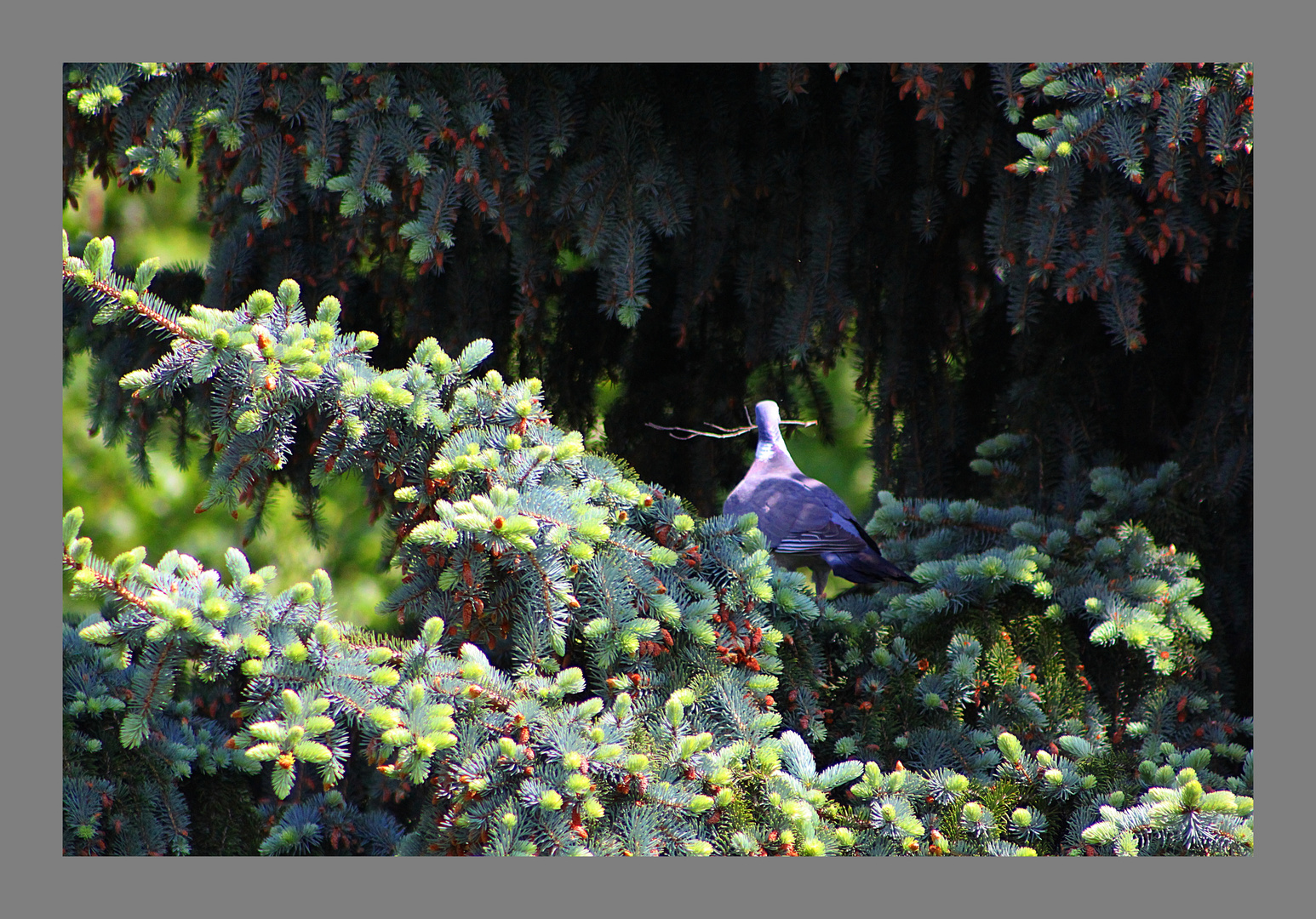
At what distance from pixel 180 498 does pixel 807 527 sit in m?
3.56

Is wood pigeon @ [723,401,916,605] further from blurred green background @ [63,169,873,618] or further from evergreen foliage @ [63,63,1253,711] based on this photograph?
blurred green background @ [63,169,873,618]

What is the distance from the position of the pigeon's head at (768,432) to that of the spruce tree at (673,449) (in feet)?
0.72

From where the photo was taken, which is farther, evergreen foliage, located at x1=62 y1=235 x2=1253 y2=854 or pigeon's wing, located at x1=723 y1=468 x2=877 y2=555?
pigeon's wing, located at x1=723 y1=468 x2=877 y2=555

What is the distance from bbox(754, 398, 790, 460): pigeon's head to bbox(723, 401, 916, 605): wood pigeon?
6 cm

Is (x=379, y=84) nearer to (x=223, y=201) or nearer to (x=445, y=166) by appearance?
(x=445, y=166)

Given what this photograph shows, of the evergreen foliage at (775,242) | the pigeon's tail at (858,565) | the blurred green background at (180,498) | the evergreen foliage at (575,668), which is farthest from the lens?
the blurred green background at (180,498)

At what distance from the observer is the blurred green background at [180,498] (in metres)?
3.96

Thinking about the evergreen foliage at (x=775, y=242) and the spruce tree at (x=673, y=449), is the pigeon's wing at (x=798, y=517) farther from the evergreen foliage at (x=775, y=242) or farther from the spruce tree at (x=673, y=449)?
the evergreen foliage at (x=775, y=242)

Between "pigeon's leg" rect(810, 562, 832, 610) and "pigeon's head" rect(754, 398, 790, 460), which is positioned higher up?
"pigeon's head" rect(754, 398, 790, 460)

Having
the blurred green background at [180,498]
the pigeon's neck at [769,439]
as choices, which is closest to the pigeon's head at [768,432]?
the pigeon's neck at [769,439]

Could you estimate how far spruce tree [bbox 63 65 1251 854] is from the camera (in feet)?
4.68

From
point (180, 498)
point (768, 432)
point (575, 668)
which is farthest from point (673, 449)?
point (180, 498)

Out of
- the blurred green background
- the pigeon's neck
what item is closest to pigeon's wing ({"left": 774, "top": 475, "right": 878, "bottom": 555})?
the pigeon's neck

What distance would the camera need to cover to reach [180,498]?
458cm
